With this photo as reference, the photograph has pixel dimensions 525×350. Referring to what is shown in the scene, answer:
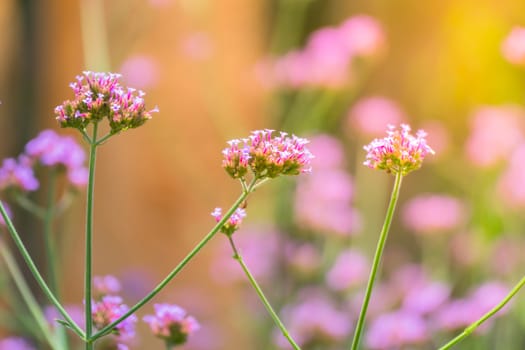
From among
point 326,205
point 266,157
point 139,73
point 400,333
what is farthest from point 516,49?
point 139,73

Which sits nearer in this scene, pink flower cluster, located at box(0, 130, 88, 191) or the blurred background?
pink flower cluster, located at box(0, 130, 88, 191)

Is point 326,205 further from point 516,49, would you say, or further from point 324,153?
point 516,49

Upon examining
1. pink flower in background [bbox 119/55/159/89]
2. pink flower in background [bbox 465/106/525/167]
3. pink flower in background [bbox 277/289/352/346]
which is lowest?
pink flower in background [bbox 277/289/352/346]

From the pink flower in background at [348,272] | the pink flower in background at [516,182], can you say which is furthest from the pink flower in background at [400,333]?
the pink flower in background at [516,182]

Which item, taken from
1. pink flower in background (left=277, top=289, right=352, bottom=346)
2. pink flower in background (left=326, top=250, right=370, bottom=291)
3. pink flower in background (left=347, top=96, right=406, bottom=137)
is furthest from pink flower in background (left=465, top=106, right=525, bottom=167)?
pink flower in background (left=277, top=289, right=352, bottom=346)

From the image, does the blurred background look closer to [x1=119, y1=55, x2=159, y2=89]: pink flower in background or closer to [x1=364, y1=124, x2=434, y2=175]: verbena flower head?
[x1=119, y1=55, x2=159, y2=89]: pink flower in background

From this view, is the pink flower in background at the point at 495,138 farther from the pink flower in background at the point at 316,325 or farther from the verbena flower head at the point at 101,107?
the verbena flower head at the point at 101,107
